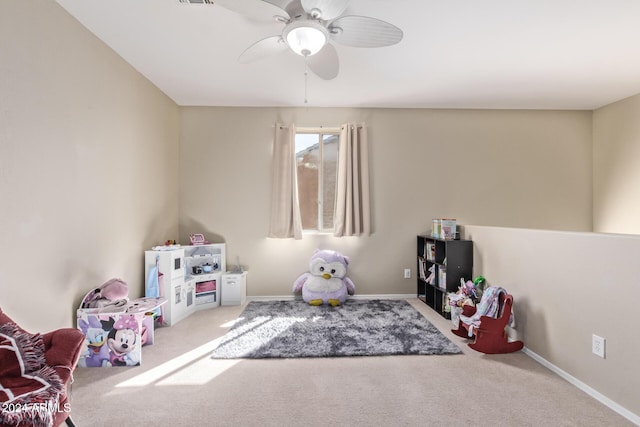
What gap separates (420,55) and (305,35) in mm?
1335

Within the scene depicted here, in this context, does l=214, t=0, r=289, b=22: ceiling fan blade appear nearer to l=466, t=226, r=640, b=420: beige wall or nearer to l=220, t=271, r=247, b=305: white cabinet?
l=466, t=226, r=640, b=420: beige wall

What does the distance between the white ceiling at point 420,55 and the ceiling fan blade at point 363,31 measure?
300 millimetres

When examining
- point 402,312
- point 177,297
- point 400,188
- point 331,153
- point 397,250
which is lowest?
point 402,312

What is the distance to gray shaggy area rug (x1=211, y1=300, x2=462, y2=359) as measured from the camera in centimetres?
241

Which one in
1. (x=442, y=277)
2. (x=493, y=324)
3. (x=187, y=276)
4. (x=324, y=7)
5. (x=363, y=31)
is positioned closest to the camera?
(x=324, y=7)

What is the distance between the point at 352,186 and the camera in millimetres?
3887

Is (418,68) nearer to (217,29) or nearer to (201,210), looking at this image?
(217,29)

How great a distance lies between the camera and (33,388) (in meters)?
1.26

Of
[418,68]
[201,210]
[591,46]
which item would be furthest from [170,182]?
[591,46]

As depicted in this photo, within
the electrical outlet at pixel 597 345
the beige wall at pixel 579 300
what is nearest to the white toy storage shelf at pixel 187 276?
the beige wall at pixel 579 300

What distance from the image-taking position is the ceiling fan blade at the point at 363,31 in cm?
176

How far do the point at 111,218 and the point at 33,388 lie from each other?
5.29ft

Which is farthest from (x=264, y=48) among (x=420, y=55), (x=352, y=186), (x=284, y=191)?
(x=352, y=186)

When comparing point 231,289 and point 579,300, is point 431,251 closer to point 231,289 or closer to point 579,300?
point 579,300
